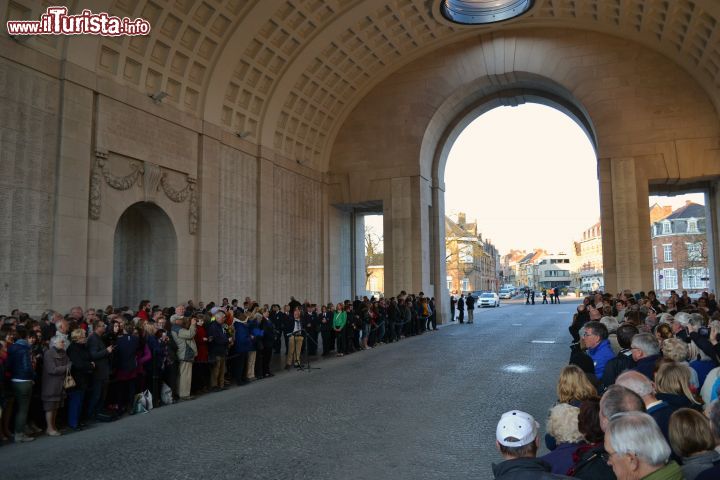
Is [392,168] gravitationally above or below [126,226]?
above

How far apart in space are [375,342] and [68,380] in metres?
13.0

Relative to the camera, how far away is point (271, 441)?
729cm

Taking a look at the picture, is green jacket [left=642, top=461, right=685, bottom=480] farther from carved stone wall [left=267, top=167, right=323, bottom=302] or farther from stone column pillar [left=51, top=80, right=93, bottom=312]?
carved stone wall [left=267, top=167, right=323, bottom=302]

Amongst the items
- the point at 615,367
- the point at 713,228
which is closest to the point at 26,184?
the point at 615,367

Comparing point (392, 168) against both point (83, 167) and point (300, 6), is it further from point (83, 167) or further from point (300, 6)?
point (83, 167)

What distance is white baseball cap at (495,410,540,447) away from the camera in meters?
2.91

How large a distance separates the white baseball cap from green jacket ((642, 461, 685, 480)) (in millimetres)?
553

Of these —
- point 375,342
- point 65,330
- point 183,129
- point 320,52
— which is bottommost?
point 375,342

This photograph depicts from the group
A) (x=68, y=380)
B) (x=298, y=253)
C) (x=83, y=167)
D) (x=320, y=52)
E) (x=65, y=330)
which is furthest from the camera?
(x=298, y=253)

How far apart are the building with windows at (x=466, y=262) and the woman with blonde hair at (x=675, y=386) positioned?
54893mm

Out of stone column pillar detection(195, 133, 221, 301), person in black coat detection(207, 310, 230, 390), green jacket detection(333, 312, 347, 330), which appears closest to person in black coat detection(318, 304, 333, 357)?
green jacket detection(333, 312, 347, 330)

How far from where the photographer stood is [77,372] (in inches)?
344

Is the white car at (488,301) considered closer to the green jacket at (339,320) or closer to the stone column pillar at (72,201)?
the green jacket at (339,320)

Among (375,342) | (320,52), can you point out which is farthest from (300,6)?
(375,342)
